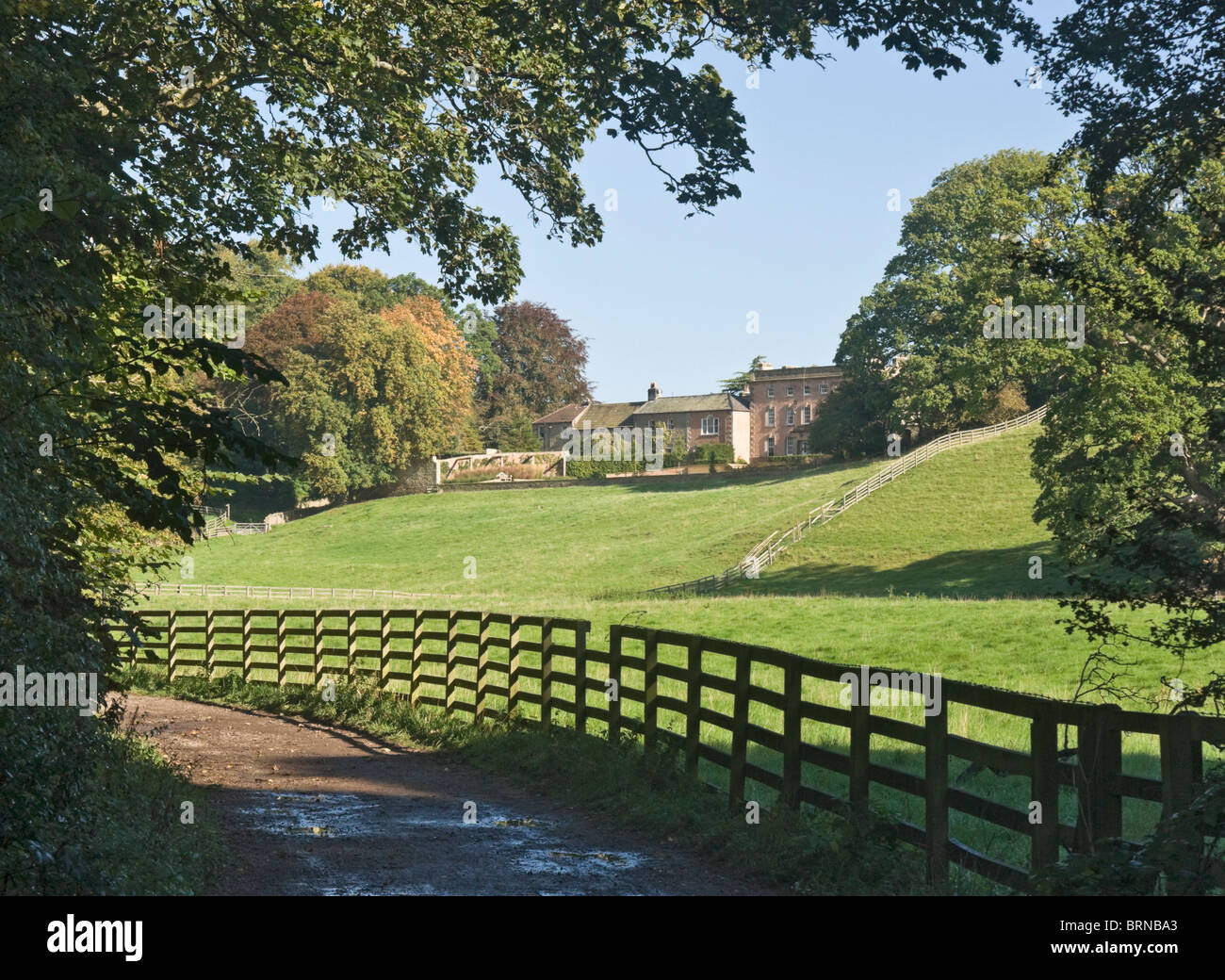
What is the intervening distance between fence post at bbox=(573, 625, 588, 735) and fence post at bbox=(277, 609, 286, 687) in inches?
400

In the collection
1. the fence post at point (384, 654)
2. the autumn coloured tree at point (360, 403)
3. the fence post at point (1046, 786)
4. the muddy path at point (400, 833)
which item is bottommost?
the muddy path at point (400, 833)

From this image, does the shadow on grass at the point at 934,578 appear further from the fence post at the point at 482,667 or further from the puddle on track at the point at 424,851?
the puddle on track at the point at 424,851

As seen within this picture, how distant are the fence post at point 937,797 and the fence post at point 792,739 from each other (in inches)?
69.0

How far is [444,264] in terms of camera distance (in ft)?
51.6

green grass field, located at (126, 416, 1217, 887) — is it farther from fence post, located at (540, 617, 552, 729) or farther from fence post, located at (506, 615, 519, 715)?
fence post, located at (506, 615, 519, 715)

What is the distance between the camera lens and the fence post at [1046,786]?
6398 millimetres

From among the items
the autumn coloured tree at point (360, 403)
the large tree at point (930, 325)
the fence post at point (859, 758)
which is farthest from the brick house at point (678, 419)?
the fence post at point (859, 758)

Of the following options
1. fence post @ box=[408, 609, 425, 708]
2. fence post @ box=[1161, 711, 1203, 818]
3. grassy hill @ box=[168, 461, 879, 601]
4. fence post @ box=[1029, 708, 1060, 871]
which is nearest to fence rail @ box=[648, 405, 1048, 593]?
grassy hill @ box=[168, 461, 879, 601]

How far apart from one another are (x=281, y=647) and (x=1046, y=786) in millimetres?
18009

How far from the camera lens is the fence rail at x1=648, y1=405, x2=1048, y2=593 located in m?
47.6

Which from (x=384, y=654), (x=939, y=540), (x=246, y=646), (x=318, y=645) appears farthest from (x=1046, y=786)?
(x=939, y=540)

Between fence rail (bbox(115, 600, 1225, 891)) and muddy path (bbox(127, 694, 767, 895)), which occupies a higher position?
fence rail (bbox(115, 600, 1225, 891))
